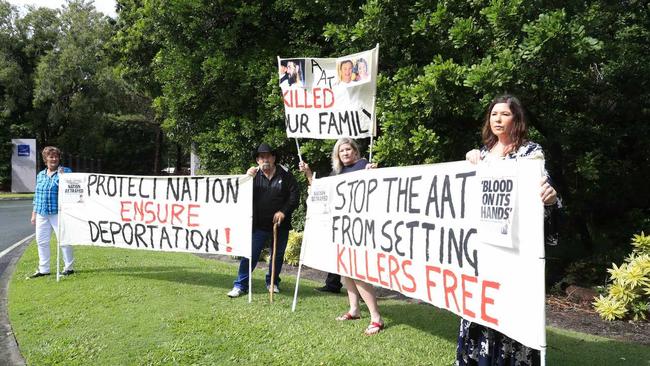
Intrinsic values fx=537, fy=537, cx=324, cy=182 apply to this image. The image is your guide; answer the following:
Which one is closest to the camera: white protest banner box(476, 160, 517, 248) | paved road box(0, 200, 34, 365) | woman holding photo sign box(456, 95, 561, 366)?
white protest banner box(476, 160, 517, 248)

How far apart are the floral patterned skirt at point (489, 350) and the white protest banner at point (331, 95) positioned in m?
2.63

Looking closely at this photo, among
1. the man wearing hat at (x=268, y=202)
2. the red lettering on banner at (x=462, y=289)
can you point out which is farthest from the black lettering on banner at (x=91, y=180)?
the red lettering on banner at (x=462, y=289)

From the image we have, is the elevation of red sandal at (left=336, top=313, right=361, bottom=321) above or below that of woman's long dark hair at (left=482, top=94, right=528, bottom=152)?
below

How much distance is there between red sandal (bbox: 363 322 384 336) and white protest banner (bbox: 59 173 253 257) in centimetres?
195

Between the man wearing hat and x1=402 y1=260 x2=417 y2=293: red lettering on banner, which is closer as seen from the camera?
x1=402 y1=260 x2=417 y2=293: red lettering on banner

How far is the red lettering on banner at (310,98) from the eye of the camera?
6133 mm

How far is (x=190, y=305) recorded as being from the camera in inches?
242

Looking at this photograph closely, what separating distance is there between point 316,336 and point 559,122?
458 cm

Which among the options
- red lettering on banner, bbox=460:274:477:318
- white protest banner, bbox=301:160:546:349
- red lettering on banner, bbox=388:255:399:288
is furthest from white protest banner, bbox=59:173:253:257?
red lettering on banner, bbox=460:274:477:318

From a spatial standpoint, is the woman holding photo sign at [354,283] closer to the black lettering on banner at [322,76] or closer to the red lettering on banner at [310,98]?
the red lettering on banner at [310,98]

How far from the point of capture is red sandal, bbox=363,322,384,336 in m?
5.06

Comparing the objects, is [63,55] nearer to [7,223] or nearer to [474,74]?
[7,223]

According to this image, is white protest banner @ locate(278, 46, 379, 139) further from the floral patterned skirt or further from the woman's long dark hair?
the floral patterned skirt

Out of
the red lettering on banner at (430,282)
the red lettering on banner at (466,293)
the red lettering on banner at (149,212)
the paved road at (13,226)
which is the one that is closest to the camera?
the red lettering on banner at (466,293)
